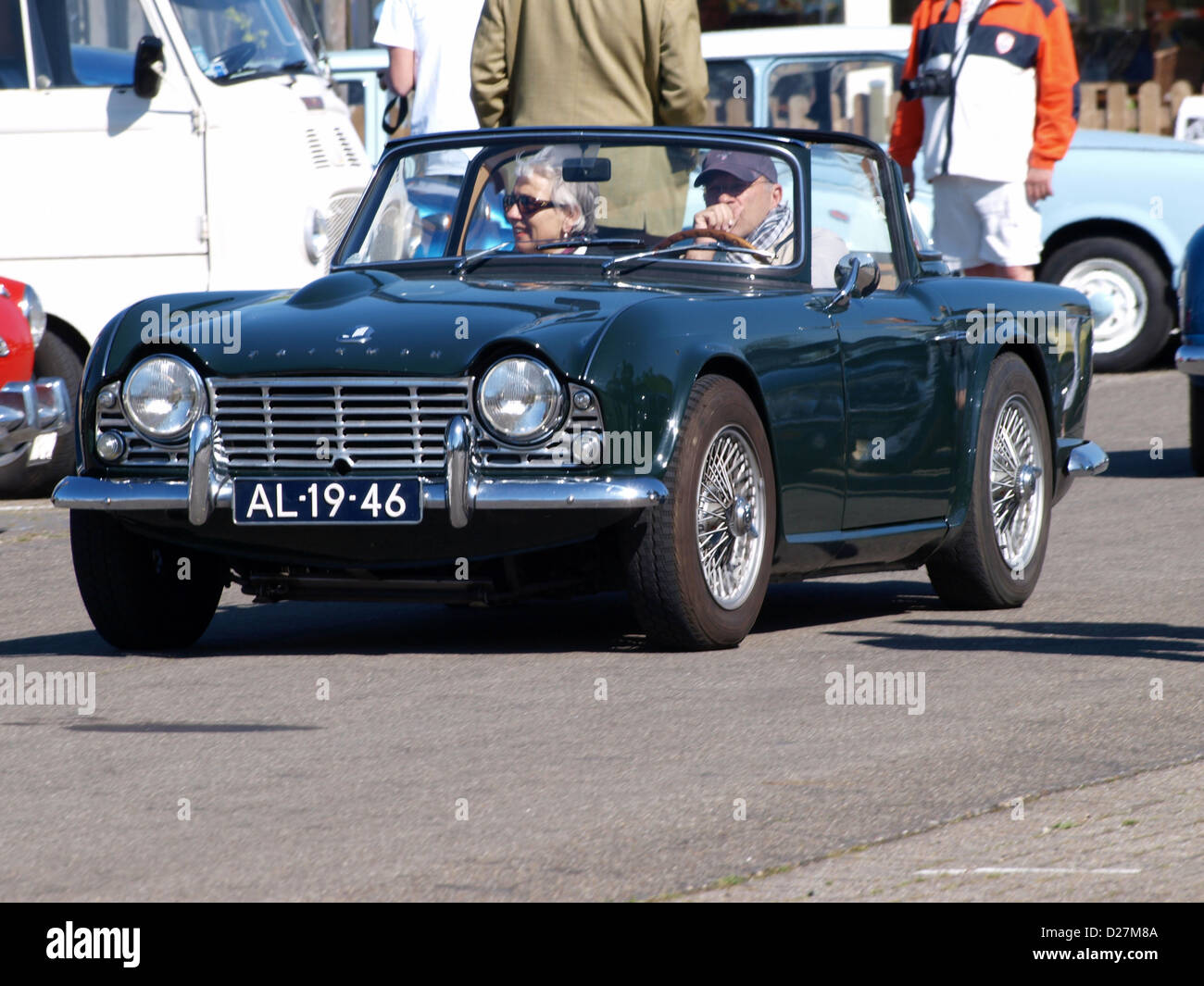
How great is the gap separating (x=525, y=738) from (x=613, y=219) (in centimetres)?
236

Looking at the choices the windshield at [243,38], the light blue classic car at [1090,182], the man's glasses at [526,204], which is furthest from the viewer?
the light blue classic car at [1090,182]

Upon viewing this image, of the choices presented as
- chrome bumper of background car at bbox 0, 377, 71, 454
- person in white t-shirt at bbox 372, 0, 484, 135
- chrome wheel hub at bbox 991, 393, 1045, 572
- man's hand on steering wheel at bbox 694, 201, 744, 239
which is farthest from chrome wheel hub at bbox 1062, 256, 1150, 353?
man's hand on steering wheel at bbox 694, 201, 744, 239

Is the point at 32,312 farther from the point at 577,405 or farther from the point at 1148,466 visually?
the point at 1148,466

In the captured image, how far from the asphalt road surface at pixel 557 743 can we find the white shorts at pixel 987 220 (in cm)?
404

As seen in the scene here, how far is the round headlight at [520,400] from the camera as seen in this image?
5996 millimetres

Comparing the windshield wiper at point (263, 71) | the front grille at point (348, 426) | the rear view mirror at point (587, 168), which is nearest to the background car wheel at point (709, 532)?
the front grille at point (348, 426)

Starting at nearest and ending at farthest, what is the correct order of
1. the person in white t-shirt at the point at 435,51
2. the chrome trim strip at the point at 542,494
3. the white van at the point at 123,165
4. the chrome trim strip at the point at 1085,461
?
1. the chrome trim strip at the point at 542,494
2. the chrome trim strip at the point at 1085,461
3. the person in white t-shirt at the point at 435,51
4. the white van at the point at 123,165

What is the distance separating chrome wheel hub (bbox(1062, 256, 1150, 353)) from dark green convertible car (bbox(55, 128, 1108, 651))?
767 centimetres

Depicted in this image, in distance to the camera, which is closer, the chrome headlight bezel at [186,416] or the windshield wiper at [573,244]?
the chrome headlight bezel at [186,416]

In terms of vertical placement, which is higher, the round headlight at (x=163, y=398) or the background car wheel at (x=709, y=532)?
the round headlight at (x=163, y=398)

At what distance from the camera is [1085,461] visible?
7957 millimetres

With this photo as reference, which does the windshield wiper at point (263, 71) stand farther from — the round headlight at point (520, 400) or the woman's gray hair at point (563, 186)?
the round headlight at point (520, 400)

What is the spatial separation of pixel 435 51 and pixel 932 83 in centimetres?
250


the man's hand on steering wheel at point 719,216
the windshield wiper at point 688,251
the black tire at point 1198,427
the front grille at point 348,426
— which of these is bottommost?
the black tire at point 1198,427
